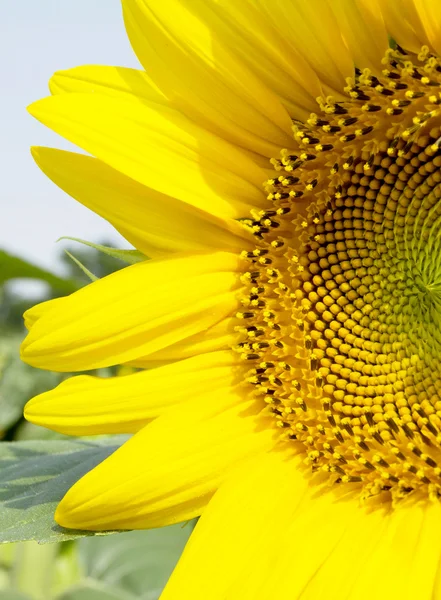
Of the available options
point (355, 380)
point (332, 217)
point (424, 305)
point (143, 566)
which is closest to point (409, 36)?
point (332, 217)

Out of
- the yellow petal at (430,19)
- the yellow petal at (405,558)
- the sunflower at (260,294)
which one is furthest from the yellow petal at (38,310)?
the yellow petal at (430,19)

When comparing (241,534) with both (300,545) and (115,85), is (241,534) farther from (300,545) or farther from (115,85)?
(115,85)

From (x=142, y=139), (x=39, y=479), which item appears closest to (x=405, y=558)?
(x=39, y=479)

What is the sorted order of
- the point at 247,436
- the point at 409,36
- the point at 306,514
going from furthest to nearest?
the point at 247,436
the point at 306,514
the point at 409,36

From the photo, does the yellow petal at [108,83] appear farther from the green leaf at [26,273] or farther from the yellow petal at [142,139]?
the green leaf at [26,273]

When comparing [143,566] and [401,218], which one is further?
[143,566]

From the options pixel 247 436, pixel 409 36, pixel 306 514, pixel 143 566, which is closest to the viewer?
pixel 409 36

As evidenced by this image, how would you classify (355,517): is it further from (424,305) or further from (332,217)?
(332,217)

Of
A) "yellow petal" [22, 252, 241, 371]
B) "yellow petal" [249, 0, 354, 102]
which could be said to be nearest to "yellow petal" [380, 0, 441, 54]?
"yellow petal" [249, 0, 354, 102]
